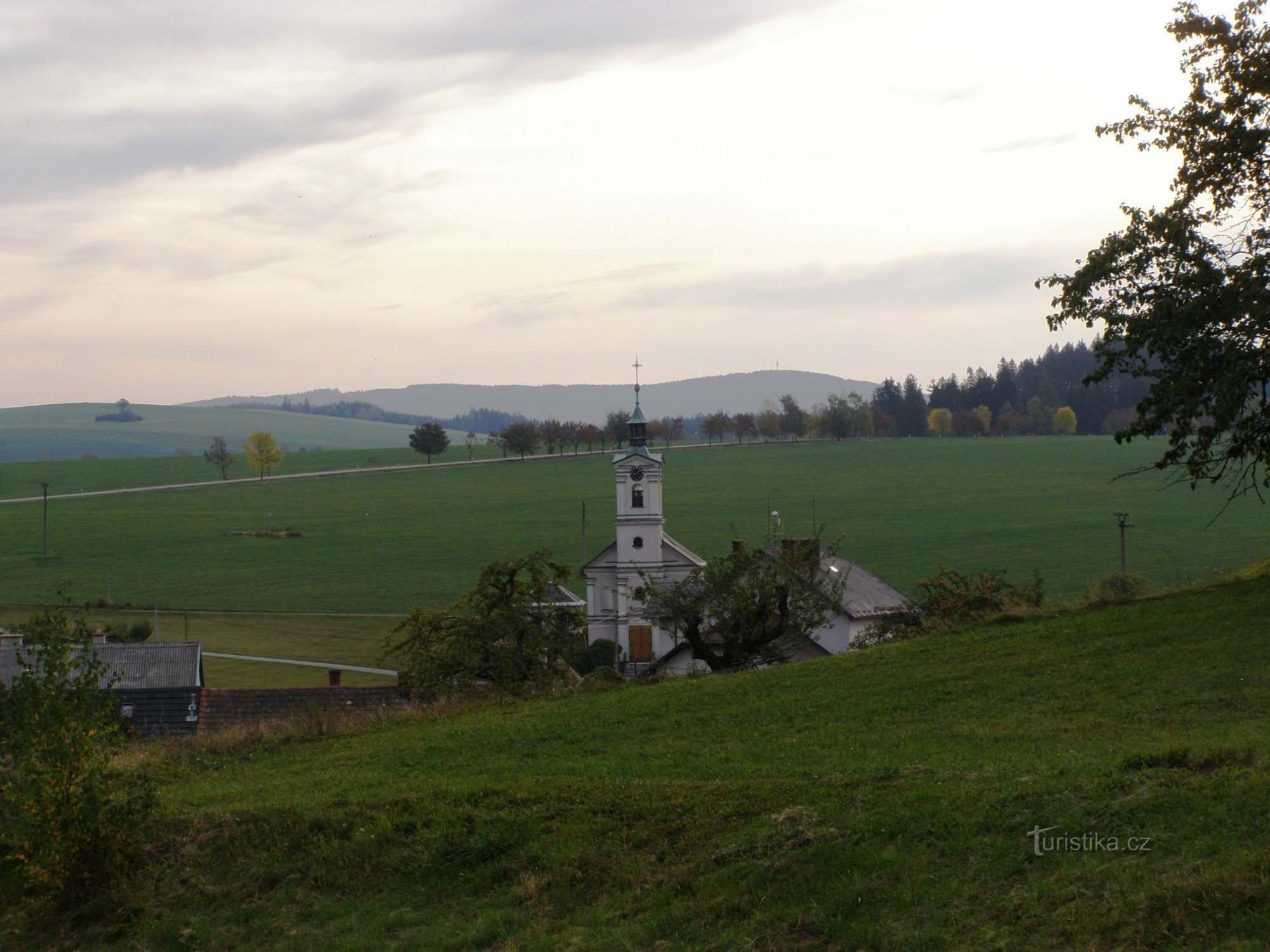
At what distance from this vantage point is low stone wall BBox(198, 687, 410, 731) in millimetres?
31969

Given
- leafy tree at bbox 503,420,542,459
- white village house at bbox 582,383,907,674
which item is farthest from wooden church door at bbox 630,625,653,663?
leafy tree at bbox 503,420,542,459

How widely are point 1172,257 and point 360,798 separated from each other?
53.6ft

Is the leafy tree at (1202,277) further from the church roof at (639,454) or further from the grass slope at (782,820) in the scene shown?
the church roof at (639,454)

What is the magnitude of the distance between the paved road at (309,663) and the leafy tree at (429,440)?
385 ft

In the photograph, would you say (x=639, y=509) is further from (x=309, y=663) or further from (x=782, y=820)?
(x=782, y=820)

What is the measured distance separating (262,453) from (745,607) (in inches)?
5482

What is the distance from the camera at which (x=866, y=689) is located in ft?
67.2

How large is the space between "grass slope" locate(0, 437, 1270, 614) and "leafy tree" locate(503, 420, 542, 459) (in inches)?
475

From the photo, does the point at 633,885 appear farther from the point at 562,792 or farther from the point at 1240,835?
the point at 1240,835

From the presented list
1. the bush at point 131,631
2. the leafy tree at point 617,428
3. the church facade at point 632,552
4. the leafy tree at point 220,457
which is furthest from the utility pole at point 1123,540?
the leafy tree at point 220,457

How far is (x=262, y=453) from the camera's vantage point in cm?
16025

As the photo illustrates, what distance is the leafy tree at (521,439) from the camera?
17188 centimetres

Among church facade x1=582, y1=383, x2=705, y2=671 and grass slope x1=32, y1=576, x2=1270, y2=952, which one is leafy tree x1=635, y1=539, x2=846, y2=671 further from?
church facade x1=582, y1=383, x2=705, y2=671

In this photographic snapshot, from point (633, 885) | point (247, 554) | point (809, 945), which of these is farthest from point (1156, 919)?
point (247, 554)
